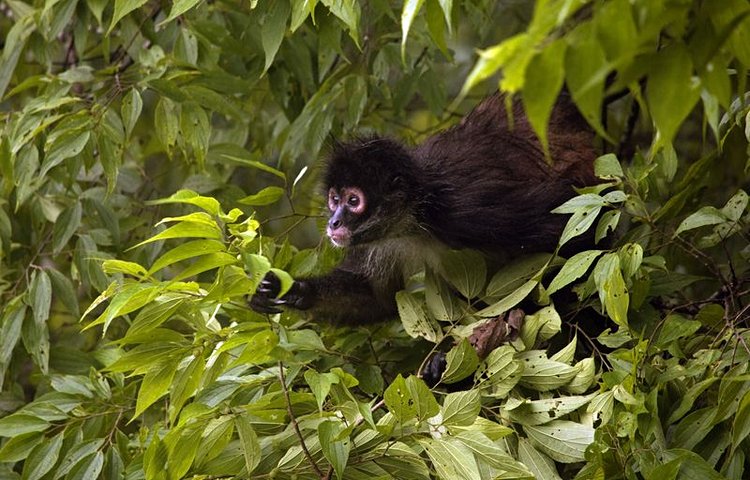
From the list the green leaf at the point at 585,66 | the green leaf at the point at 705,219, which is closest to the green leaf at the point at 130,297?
the green leaf at the point at 585,66

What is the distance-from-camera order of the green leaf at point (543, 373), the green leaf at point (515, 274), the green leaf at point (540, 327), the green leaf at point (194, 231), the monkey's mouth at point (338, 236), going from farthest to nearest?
the monkey's mouth at point (338, 236), the green leaf at point (515, 274), the green leaf at point (540, 327), the green leaf at point (543, 373), the green leaf at point (194, 231)

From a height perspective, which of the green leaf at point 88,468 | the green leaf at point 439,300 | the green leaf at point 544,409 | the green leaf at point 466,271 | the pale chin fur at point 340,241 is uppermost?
the pale chin fur at point 340,241

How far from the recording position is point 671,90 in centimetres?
187

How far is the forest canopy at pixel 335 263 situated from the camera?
286cm

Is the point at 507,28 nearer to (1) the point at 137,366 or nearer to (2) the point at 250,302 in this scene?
(2) the point at 250,302

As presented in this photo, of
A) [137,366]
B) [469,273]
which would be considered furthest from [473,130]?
[137,366]

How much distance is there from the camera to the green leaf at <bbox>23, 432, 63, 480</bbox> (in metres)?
3.85

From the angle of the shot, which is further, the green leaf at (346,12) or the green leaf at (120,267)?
the green leaf at (346,12)

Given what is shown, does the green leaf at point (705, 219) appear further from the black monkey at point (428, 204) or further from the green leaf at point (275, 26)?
the green leaf at point (275, 26)

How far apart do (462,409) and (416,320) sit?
89cm

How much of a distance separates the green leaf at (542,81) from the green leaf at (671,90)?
8.1 inches

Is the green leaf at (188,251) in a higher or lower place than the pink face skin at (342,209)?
higher

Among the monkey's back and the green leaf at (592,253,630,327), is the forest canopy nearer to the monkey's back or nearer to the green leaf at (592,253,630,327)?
the green leaf at (592,253,630,327)

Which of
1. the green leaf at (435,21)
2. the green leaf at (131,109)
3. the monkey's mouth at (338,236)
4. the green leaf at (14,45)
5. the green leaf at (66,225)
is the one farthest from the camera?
the green leaf at (14,45)
